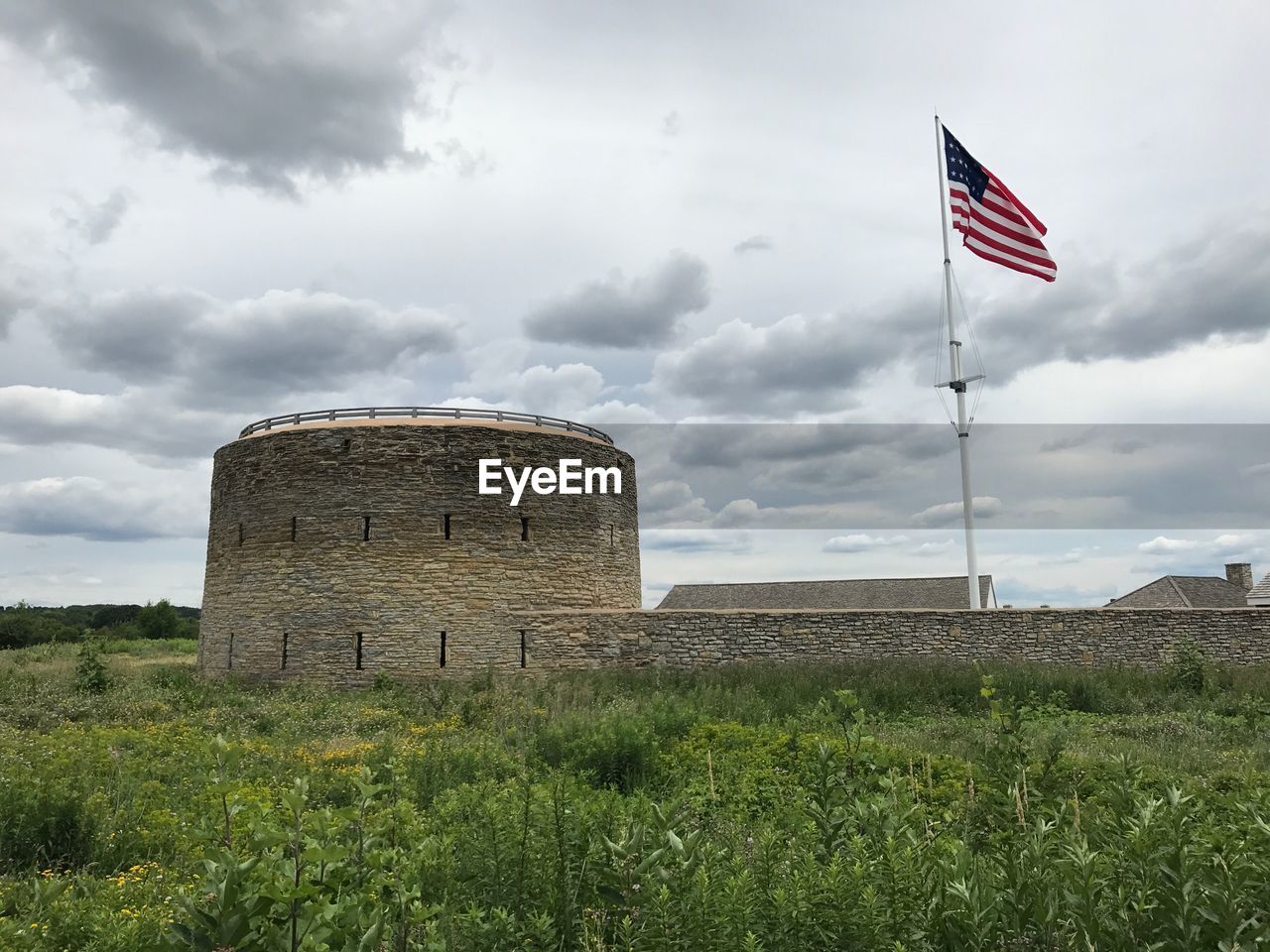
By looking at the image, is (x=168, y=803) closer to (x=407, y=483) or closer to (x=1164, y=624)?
(x=407, y=483)

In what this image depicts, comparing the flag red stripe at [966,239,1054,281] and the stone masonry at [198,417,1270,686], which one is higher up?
the flag red stripe at [966,239,1054,281]

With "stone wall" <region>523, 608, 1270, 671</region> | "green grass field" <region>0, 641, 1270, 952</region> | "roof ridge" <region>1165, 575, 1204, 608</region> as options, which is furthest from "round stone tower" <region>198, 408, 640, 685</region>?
"roof ridge" <region>1165, 575, 1204, 608</region>

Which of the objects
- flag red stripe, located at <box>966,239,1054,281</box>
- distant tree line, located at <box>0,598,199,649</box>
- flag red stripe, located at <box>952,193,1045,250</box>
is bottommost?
distant tree line, located at <box>0,598,199,649</box>

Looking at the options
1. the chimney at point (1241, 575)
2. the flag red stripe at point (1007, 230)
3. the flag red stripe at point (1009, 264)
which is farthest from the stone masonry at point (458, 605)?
the chimney at point (1241, 575)

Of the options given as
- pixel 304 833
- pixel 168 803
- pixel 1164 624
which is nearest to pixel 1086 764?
pixel 304 833

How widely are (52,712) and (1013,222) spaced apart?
23.0m

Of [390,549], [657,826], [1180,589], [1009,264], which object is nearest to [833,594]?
[1180,589]

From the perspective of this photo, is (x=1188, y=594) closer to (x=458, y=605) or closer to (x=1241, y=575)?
(x=1241, y=575)

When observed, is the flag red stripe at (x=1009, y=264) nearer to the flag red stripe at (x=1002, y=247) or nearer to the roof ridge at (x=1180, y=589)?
the flag red stripe at (x=1002, y=247)

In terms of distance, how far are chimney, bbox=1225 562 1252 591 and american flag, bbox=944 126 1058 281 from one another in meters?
30.0

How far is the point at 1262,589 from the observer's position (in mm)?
33500

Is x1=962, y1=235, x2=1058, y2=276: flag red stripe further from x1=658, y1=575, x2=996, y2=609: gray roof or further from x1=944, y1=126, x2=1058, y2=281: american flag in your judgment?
x1=658, y1=575, x2=996, y2=609: gray roof

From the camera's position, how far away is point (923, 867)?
12.2 ft

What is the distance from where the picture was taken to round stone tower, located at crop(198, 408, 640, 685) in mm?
19828
